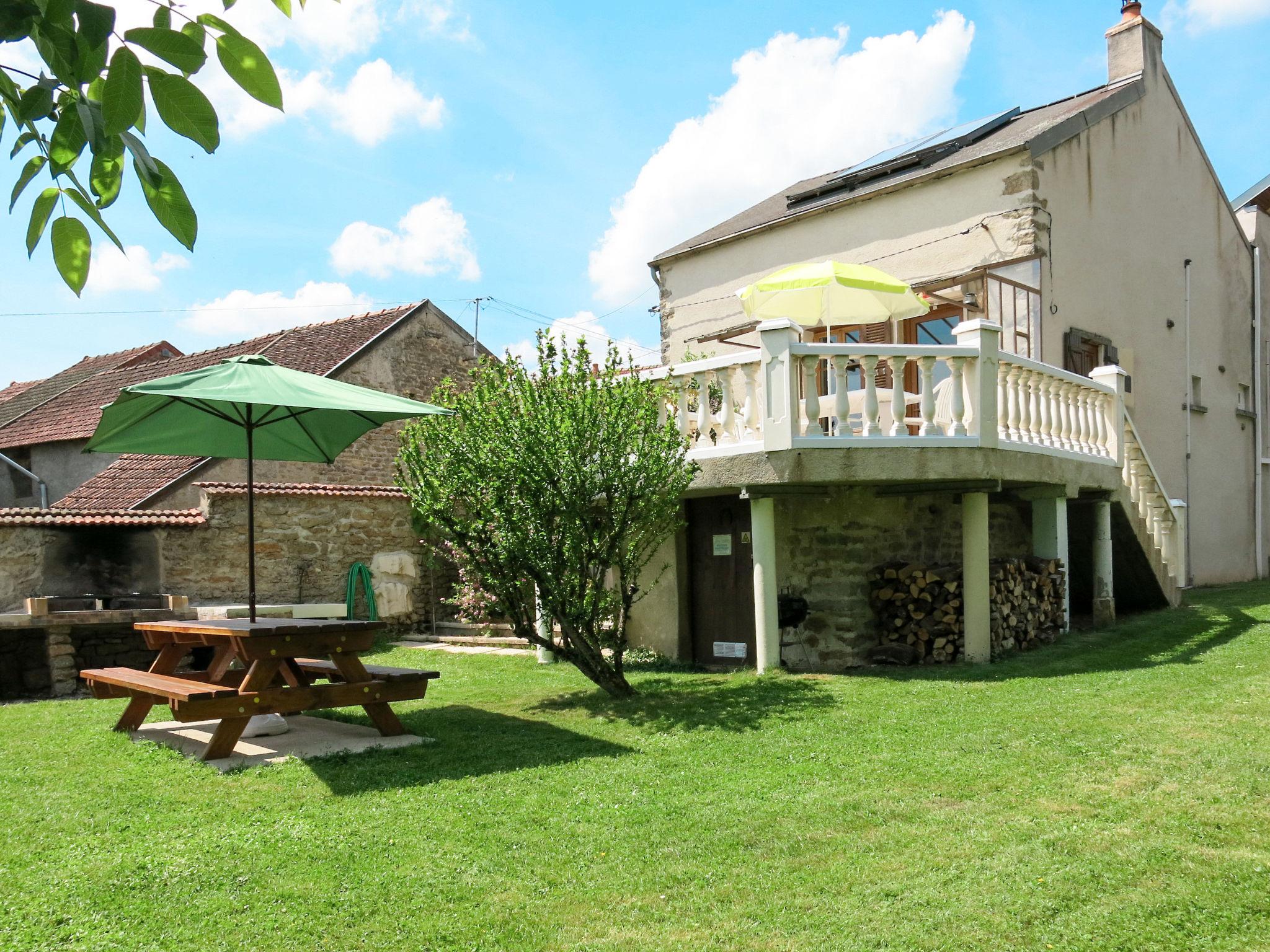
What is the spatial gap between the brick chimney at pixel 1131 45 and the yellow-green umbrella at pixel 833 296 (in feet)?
22.6

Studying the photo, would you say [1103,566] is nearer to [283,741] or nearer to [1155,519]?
[1155,519]

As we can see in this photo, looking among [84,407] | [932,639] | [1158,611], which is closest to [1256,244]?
[1158,611]

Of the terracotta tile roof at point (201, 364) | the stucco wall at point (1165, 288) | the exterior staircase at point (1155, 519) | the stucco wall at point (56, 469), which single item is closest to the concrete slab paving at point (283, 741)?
the stucco wall at point (1165, 288)

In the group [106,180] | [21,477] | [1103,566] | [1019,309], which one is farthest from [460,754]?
[21,477]

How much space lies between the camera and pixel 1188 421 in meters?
15.2

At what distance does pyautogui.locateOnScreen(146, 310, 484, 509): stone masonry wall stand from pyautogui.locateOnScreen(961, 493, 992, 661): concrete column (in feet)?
33.5

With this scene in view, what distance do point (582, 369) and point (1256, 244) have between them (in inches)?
639

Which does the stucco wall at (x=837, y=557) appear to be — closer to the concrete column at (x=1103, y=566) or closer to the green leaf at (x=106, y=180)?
the concrete column at (x=1103, y=566)

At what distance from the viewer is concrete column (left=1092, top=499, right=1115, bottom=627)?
35.2 ft

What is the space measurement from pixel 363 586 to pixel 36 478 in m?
10.7

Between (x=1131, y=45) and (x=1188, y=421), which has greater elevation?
(x=1131, y=45)

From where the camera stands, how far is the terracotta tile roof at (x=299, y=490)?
11820mm

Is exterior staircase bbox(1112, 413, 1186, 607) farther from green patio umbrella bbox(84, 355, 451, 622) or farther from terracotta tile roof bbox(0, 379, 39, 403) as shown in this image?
terracotta tile roof bbox(0, 379, 39, 403)

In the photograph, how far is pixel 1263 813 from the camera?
4191 millimetres
